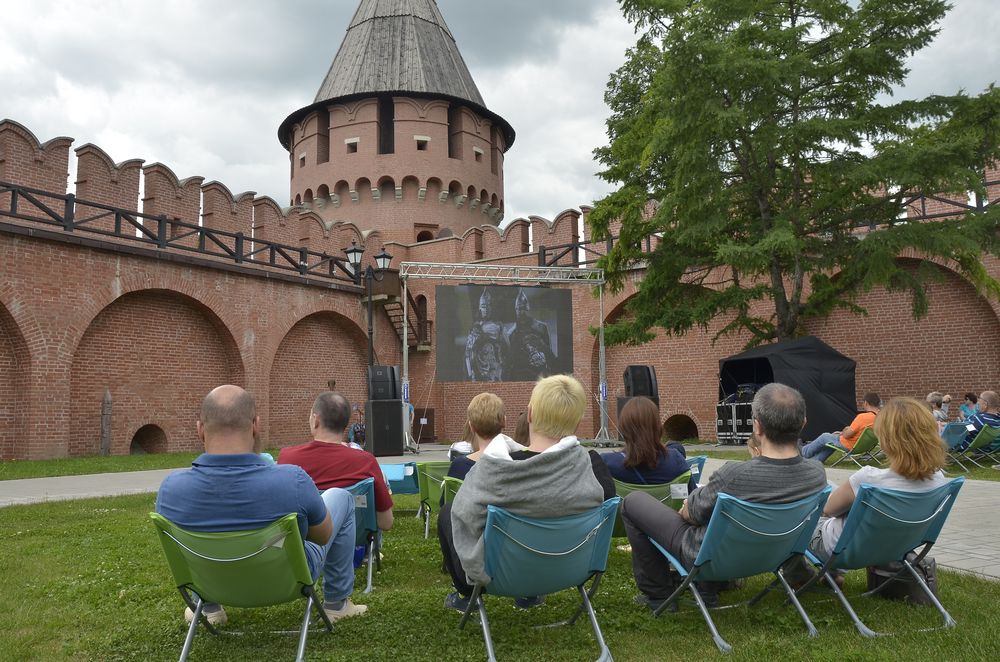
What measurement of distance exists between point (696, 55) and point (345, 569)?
1098cm

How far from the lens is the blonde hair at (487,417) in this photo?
4.62 m

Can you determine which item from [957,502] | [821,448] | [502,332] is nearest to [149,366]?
[502,332]

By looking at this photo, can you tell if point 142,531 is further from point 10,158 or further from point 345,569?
point 10,158

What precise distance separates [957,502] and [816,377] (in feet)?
22.0

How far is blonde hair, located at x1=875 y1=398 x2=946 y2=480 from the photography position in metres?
3.59

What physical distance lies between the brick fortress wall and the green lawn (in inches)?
441

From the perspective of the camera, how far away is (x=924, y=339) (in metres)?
17.2

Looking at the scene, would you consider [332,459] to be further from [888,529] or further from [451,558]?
[888,529]

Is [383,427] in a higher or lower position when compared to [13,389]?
lower

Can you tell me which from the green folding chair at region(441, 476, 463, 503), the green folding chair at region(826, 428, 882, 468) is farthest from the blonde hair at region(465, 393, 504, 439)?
the green folding chair at region(826, 428, 882, 468)

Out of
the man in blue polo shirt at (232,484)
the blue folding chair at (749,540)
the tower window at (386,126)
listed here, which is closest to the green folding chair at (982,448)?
the blue folding chair at (749,540)

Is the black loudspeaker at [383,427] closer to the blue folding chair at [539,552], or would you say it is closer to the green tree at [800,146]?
the green tree at [800,146]

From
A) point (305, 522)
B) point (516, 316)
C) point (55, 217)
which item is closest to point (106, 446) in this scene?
point (55, 217)

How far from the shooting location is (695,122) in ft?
→ 41.2
